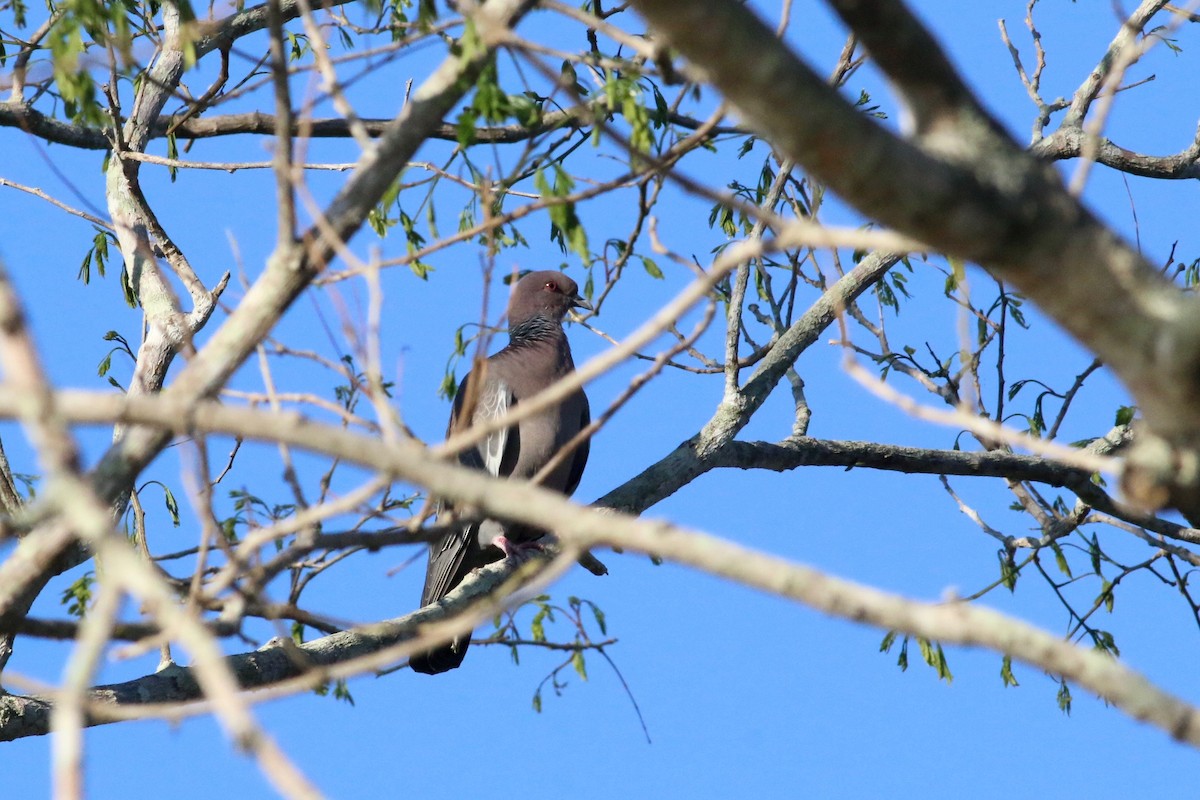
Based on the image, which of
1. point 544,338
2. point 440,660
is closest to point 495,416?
point 544,338

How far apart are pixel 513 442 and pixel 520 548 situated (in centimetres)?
82

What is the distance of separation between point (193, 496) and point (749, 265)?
2.79 metres

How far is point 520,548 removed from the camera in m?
5.32

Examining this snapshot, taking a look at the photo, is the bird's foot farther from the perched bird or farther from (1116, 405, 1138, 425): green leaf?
(1116, 405, 1138, 425): green leaf

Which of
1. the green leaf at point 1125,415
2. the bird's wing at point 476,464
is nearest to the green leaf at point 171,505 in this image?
the bird's wing at point 476,464

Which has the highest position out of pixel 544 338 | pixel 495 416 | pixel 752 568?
pixel 544 338

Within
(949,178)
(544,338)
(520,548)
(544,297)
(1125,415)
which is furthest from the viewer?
(544,297)

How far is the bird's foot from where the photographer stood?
5.15 m

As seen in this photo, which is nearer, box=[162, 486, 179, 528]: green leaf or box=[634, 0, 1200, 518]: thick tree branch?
box=[634, 0, 1200, 518]: thick tree branch

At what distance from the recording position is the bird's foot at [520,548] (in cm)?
515

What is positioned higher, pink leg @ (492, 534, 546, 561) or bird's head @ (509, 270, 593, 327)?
bird's head @ (509, 270, 593, 327)

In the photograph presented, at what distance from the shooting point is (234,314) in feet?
7.20

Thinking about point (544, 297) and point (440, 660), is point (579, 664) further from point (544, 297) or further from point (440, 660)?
point (544, 297)

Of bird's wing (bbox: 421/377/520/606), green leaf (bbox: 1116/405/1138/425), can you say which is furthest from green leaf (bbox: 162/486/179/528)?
green leaf (bbox: 1116/405/1138/425)
